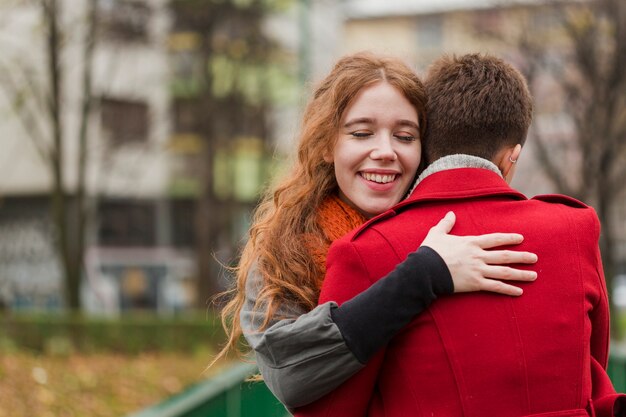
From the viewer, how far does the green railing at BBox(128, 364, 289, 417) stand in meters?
4.27

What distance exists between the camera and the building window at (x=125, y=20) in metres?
18.5

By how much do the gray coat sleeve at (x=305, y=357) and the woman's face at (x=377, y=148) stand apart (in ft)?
1.47

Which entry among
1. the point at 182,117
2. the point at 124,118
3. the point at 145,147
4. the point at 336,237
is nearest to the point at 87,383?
the point at 336,237

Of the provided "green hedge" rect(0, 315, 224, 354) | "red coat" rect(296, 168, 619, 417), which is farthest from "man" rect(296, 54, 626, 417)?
"green hedge" rect(0, 315, 224, 354)

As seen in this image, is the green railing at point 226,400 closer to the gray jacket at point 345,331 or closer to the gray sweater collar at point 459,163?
the gray jacket at point 345,331

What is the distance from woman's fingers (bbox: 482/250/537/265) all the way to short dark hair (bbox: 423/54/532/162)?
0.31 m

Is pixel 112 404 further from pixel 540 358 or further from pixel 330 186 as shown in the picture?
pixel 540 358

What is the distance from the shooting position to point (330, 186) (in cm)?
286

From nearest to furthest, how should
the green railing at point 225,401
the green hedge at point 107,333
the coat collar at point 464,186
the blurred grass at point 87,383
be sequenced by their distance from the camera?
the coat collar at point 464,186
the green railing at point 225,401
the blurred grass at point 87,383
the green hedge at point 107,333

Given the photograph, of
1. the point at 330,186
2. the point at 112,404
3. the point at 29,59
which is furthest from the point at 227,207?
the point at 330,186

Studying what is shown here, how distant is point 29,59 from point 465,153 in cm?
2062

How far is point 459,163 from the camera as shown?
7.95 ft

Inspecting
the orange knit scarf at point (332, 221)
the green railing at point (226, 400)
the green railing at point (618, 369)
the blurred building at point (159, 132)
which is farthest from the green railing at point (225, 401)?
the blurred building at point (159, 132)

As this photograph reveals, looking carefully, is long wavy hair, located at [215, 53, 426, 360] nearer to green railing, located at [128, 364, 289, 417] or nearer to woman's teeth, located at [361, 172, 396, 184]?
woman's teeth, located at [361, 172, 396, 184]
